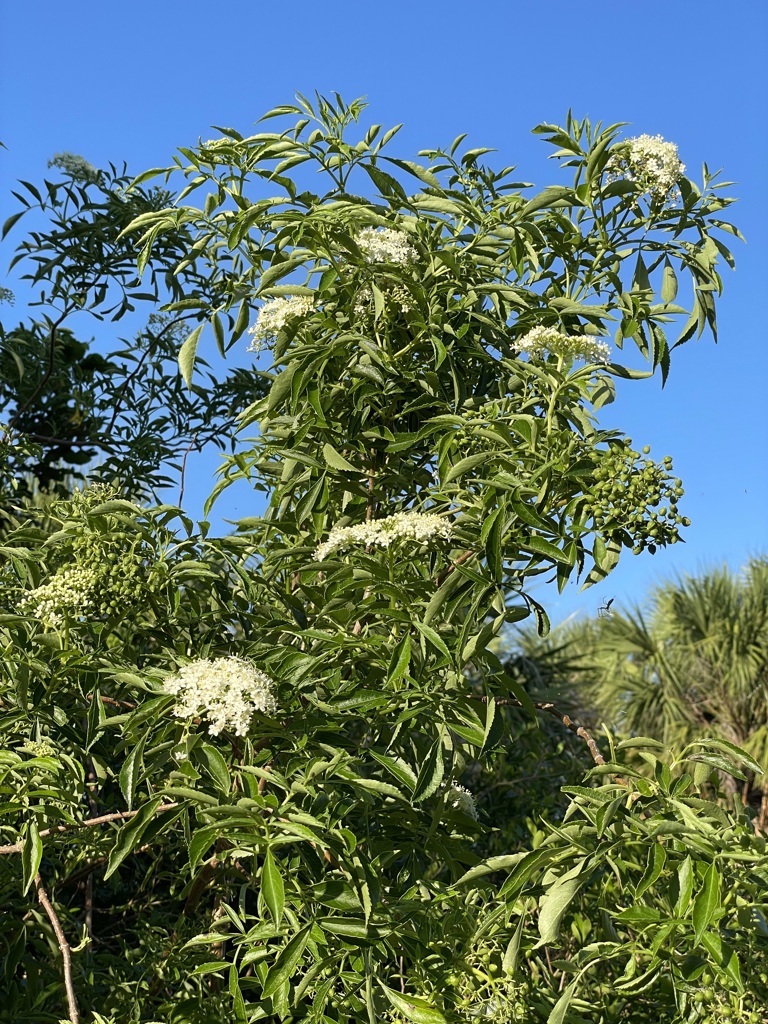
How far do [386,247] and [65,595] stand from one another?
2.72ft

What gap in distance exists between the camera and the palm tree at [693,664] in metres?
9.52

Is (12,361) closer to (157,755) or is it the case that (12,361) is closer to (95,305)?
(95,305)

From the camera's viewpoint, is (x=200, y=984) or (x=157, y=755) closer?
(x=157, y=755)

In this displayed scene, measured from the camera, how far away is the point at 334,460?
2.01 meters

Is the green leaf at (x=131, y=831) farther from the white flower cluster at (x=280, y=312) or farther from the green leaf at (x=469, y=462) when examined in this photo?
the white flower cluster at (x=280, y=312)

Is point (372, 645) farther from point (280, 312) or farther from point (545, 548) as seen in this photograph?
point (280, 312)

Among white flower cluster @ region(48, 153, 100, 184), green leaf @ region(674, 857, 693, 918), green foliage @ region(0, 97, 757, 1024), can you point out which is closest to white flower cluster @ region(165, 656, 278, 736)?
green foliage @ region(0, 97, 757, 1024)

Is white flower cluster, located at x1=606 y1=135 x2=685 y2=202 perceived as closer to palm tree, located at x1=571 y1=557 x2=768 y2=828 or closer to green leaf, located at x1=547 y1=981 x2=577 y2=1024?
green leaf, located at x1=547 y1=981 x2=577 y2=1024

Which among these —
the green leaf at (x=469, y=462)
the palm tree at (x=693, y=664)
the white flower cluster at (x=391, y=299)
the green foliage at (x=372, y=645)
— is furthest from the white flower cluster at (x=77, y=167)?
the palm tree at (x=693, y=664)

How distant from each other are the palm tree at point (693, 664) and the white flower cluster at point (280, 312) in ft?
25.4

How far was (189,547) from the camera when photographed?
2023mm

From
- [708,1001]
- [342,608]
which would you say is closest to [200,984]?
[342,608]

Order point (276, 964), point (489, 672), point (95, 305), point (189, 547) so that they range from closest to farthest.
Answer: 1. point (276, 964)
2. point (489, 672)
3. point (189, 547)
4. point (95, 305)

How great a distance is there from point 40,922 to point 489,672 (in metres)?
0.96
